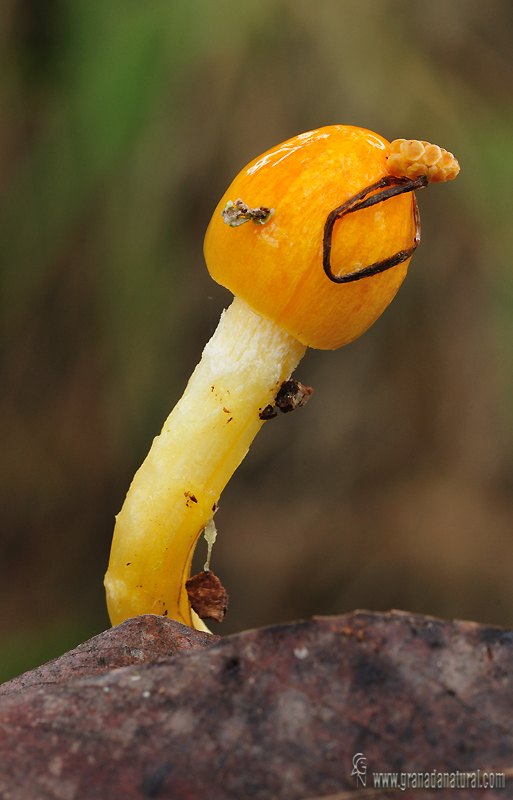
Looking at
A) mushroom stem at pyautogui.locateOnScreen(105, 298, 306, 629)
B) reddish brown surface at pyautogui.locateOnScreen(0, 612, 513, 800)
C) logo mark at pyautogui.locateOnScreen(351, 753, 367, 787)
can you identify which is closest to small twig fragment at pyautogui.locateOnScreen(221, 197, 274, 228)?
mushroom stem at pyautogui.locateOnScreen(105, 298, 306, 629)

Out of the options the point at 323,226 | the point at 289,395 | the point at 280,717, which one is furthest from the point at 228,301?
the point at 280,717

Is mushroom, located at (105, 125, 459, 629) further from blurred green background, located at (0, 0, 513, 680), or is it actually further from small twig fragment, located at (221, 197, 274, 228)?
blurred green background, located at (0, 0, 513, 680)

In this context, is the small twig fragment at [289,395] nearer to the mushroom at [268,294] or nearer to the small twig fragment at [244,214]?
the mushroom at [268,294]

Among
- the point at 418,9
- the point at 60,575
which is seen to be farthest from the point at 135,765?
the point at 418,9

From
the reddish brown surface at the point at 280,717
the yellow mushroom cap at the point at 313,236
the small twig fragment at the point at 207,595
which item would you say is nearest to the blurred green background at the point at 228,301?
the small twig fragment at the point at 207,595

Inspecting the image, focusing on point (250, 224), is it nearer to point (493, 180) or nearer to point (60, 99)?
point (60, 99)

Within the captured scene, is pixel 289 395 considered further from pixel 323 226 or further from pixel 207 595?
pixel 207 595
